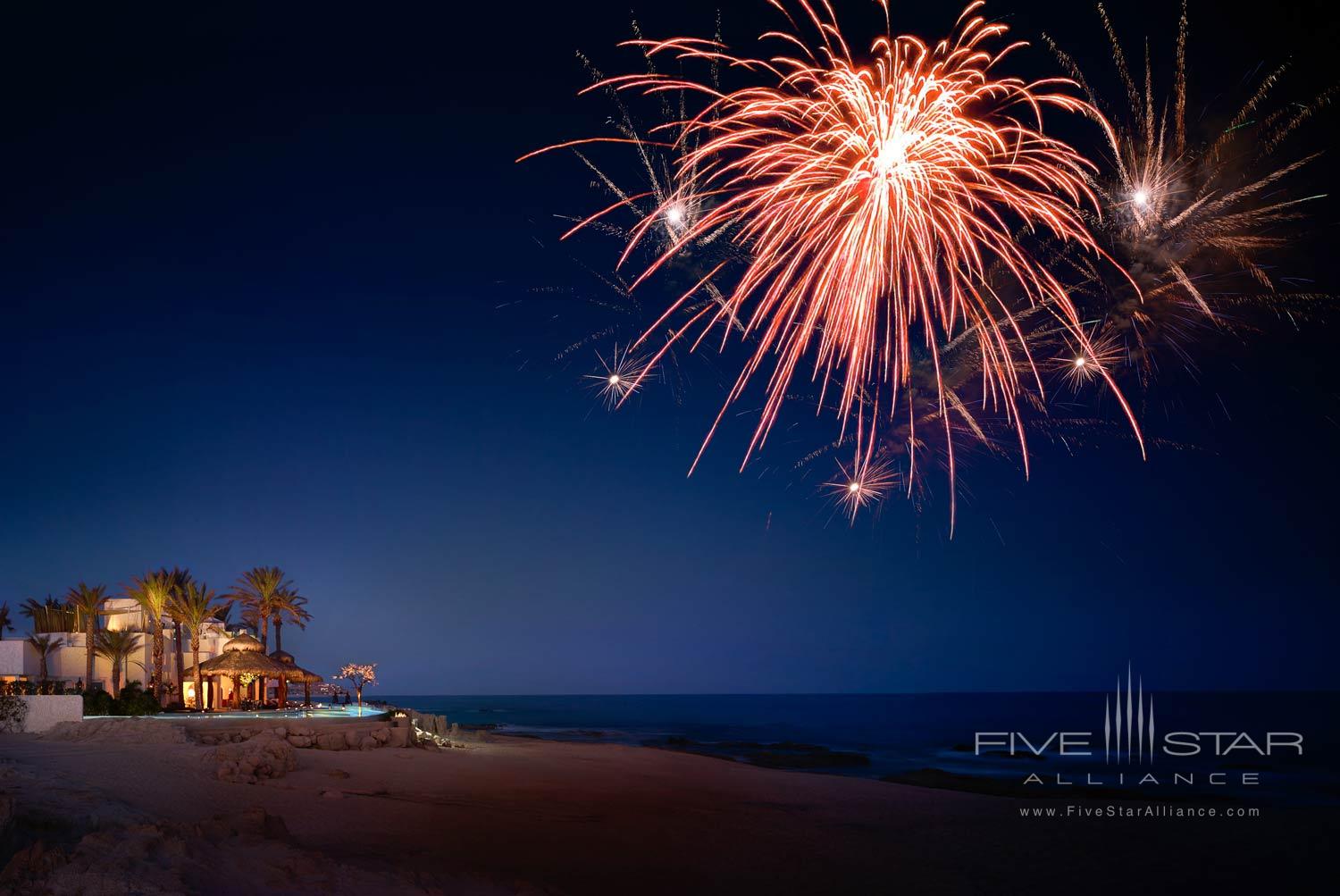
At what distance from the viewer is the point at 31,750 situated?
20.5 meters

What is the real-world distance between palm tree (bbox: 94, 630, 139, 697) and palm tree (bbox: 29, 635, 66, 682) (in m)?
1.90

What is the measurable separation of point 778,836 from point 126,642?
4036cm

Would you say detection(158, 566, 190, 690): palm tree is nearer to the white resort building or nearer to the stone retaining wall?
the white resort building

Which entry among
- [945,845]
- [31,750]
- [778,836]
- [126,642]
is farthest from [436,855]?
[126,642]

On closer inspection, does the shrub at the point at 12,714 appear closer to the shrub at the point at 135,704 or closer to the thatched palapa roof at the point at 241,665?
the shrub at the point at 135,704

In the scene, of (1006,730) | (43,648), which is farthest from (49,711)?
(1006,730)

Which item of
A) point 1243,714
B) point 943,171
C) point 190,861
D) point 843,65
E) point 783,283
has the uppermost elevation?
point 843,65

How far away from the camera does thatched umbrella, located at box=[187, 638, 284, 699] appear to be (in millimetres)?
36312

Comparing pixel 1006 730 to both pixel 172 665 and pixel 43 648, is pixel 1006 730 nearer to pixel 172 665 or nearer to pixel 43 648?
pixel 172 665

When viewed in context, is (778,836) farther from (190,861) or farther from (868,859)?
(190,861)

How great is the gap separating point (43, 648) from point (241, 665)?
13.7 meters

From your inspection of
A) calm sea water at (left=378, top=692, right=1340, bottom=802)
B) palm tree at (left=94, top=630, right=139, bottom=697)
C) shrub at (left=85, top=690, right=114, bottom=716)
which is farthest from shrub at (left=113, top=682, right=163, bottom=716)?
calm sea water at (left=378, top=692, right=1340, bottom=802)

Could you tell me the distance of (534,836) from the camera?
15.4 meters

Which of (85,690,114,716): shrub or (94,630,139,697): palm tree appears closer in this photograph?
(85,690,114,716): shrub
